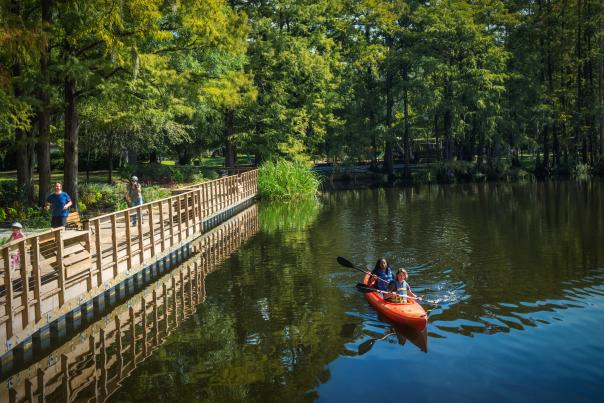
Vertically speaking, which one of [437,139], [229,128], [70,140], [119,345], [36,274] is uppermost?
[229,128]

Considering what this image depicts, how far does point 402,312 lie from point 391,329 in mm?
466

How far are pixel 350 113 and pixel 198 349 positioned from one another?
176 feet

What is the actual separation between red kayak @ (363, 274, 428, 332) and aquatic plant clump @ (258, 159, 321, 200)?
29.8 meters

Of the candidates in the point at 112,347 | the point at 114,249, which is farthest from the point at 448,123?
the point at 112,347

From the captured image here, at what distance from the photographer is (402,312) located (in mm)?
13875

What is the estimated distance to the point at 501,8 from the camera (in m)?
61.8

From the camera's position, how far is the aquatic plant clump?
1773 inches

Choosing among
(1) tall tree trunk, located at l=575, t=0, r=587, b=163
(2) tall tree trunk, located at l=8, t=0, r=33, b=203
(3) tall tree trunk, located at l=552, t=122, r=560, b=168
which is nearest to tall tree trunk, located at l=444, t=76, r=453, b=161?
(3) tall tree trunk, located at l=552, t=122, r=560, b=168

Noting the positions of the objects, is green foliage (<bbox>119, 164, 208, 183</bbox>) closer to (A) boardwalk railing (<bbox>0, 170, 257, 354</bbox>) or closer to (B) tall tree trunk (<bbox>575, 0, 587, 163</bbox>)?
(A) boardwalk railing (<bbox>0, 170, 257, 354</bbox>)

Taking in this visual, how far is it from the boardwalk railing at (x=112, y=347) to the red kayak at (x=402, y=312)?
4.73 meters

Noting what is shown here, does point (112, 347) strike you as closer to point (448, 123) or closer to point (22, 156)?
point (22, 156)

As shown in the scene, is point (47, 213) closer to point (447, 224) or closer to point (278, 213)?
point (278, 213)

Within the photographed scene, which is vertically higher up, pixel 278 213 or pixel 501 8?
pixel 501 8

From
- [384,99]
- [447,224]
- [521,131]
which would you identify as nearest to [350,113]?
[384,99]
